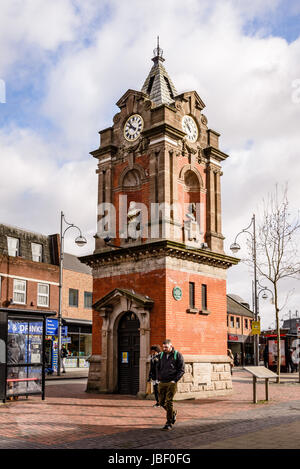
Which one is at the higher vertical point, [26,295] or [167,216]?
[167,216]

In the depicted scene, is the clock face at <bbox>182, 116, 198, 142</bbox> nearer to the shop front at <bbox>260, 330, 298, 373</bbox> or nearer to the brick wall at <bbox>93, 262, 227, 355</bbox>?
the brick wall at <bbox>93, 262, 227, 355</bbox>

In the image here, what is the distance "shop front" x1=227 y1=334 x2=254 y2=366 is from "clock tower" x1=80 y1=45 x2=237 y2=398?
38.3m

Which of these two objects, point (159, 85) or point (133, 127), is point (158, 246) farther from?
point (159, 85)

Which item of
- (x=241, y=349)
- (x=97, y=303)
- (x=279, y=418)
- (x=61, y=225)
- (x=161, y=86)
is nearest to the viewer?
(x=279, y=418)

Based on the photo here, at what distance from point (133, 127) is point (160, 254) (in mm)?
5991

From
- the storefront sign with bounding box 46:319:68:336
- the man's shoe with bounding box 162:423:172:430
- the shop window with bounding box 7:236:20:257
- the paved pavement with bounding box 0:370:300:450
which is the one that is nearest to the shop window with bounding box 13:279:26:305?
the shop window with bounding box 7:236:20:257

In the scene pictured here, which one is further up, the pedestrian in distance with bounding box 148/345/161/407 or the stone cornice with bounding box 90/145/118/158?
the stone cornice with bounding box 90/145/118/158

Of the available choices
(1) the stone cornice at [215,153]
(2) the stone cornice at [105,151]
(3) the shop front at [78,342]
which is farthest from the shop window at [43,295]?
(1) the stone cornice at [215,153]

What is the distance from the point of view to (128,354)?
19688mm

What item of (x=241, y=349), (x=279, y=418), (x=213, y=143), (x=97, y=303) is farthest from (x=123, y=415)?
(x=241, y=349)

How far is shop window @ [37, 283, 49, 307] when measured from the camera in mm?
37156

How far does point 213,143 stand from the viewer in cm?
2244
